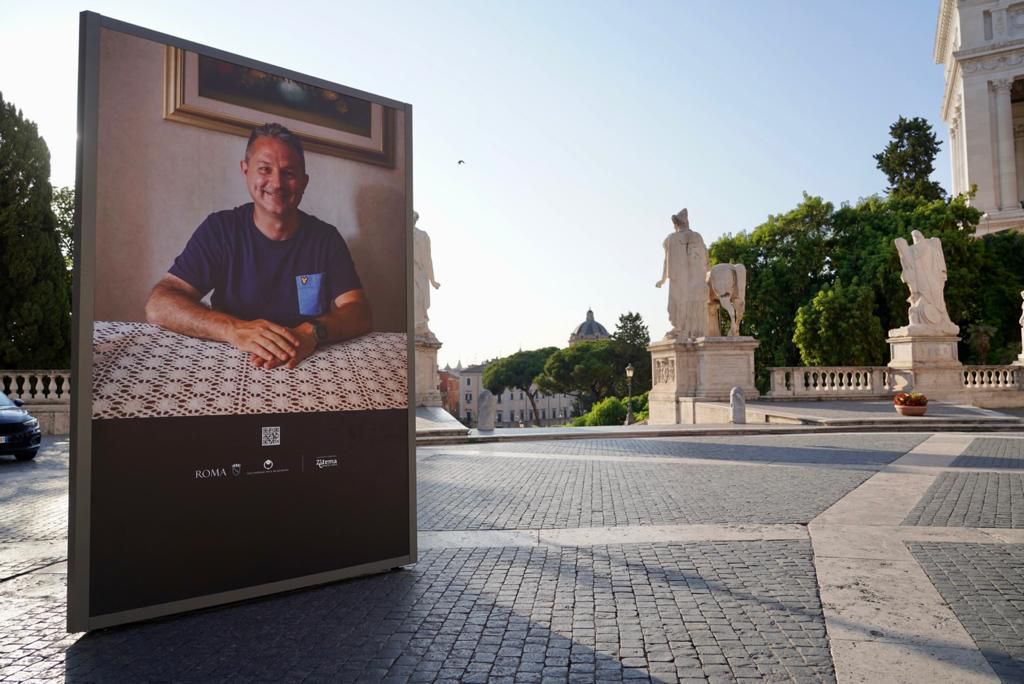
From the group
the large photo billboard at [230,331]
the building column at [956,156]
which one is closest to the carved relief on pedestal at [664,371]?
the large photo billboard at [230,331]

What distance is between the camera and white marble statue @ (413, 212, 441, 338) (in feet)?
64.0

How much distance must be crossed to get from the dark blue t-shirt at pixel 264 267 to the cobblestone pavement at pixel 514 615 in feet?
5.95

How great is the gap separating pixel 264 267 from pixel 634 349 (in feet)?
208

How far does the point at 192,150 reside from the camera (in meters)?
4.45

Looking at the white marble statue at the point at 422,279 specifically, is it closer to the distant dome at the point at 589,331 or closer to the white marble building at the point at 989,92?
the white marble building at the point at 989,92

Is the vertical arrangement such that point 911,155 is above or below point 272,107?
above

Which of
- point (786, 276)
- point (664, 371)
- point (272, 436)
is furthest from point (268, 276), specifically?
point (786, 276)

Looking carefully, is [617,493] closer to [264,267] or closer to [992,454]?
[264,267]

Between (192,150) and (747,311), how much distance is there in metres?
35.1

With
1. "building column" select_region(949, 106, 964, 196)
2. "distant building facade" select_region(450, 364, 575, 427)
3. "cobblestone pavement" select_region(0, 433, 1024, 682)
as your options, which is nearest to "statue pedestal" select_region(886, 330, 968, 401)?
"cobblestone pavement" select_region(0, 433, 1024, 682)

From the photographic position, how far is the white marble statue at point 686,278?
72.3 ft

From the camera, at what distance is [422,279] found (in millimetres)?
19625

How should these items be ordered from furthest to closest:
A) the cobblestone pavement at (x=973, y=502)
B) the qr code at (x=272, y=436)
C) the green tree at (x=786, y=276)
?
the green tree at (x=786, y=276)
the cobblestone pavement at (x=973, y=502)
the qr code at (x=272, y=436)

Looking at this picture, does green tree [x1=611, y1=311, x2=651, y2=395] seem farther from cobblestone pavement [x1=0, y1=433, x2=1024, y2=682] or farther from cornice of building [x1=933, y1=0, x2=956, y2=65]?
cobblestone pavement [x1=0, y1=433, x2=1024, y2=682]
